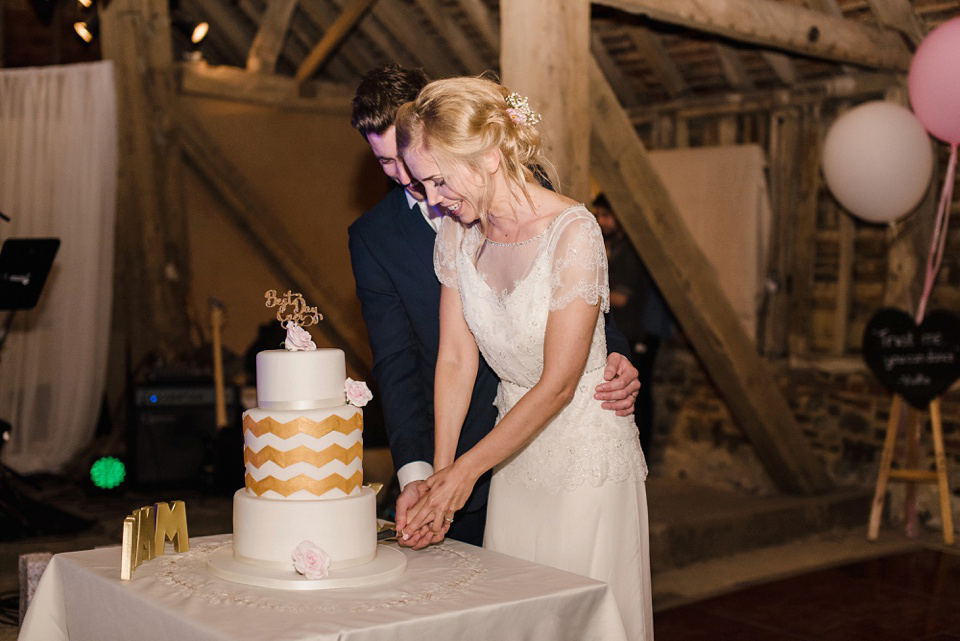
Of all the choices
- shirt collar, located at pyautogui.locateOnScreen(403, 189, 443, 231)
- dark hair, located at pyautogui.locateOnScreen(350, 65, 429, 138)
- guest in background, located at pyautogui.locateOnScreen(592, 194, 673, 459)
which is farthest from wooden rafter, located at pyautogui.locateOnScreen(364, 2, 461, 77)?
dark hair, located at pyautogui.locateOnScreen(350, 65, 429, 138)

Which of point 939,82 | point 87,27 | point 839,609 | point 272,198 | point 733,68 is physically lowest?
point 839,609

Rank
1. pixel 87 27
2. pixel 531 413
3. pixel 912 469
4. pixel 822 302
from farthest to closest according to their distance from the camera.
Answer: pixel 822 302, pixel 87 27, pixel 912 469, pixel 531 413

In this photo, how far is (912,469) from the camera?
5.36 metres

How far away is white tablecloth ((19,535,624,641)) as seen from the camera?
158cm

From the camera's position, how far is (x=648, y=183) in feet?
14.8

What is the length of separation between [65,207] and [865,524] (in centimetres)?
451

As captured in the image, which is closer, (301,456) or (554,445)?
(301,456)

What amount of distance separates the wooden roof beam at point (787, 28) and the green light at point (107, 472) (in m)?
3.26

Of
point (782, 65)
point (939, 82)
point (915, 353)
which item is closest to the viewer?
point (939, 82)

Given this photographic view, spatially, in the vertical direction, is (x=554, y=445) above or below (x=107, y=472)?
above

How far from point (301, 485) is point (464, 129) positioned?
0.69 m

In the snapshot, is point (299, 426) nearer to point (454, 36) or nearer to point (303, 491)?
point (303, 491)

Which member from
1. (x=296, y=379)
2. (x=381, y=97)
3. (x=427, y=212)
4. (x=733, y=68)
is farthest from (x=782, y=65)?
(x=296, y=379)

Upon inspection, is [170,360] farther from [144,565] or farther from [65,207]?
[144,565]
